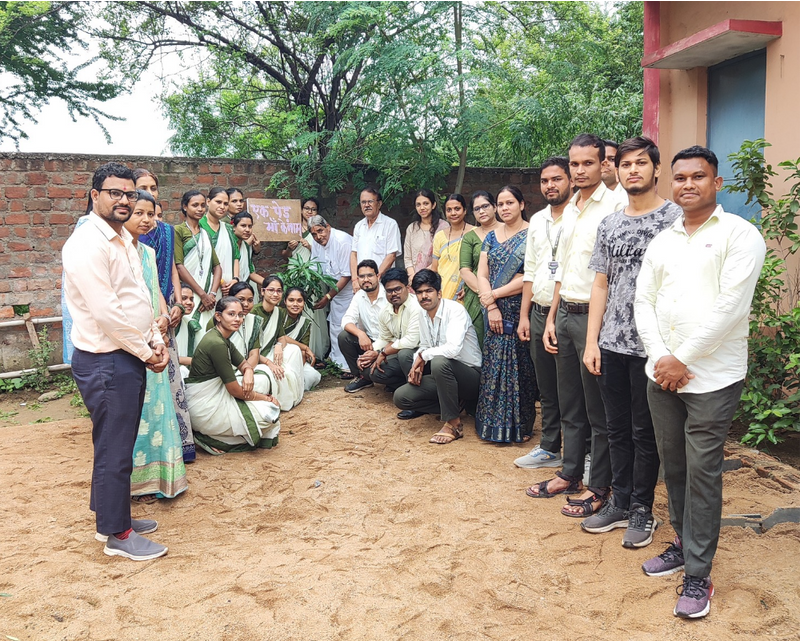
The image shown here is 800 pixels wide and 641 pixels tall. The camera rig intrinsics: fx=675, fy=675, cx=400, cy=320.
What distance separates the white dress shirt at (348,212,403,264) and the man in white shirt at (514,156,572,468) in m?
2.39

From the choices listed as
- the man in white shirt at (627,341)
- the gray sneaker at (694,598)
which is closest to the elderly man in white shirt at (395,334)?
the man in white shirt at (627,341)

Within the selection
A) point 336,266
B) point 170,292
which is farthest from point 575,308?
point 336,266

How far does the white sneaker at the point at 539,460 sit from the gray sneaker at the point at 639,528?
3.41 ft

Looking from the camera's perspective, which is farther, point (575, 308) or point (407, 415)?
point (407, 415)

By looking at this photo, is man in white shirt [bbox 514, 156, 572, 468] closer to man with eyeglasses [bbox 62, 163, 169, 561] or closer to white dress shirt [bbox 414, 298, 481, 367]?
white dress shirt [bbox 414, 298, 481, 367]

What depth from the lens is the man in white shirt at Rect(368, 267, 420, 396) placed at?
5199 millimetres

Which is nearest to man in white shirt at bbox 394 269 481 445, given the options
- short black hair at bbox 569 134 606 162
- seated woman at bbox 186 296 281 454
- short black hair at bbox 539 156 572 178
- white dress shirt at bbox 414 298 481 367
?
white dress shirt at bbox 414 298 481 367

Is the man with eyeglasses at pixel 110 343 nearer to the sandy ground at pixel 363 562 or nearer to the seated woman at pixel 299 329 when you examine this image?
the sandy ground at pixel 363 562

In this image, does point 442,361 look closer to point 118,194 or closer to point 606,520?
point 606,520

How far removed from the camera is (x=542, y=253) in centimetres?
394

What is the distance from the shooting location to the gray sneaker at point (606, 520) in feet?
10.8

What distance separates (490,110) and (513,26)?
2.34 m

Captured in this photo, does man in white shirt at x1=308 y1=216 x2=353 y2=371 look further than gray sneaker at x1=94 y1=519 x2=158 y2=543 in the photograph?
Yes

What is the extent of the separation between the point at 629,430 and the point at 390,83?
4.43 meters
